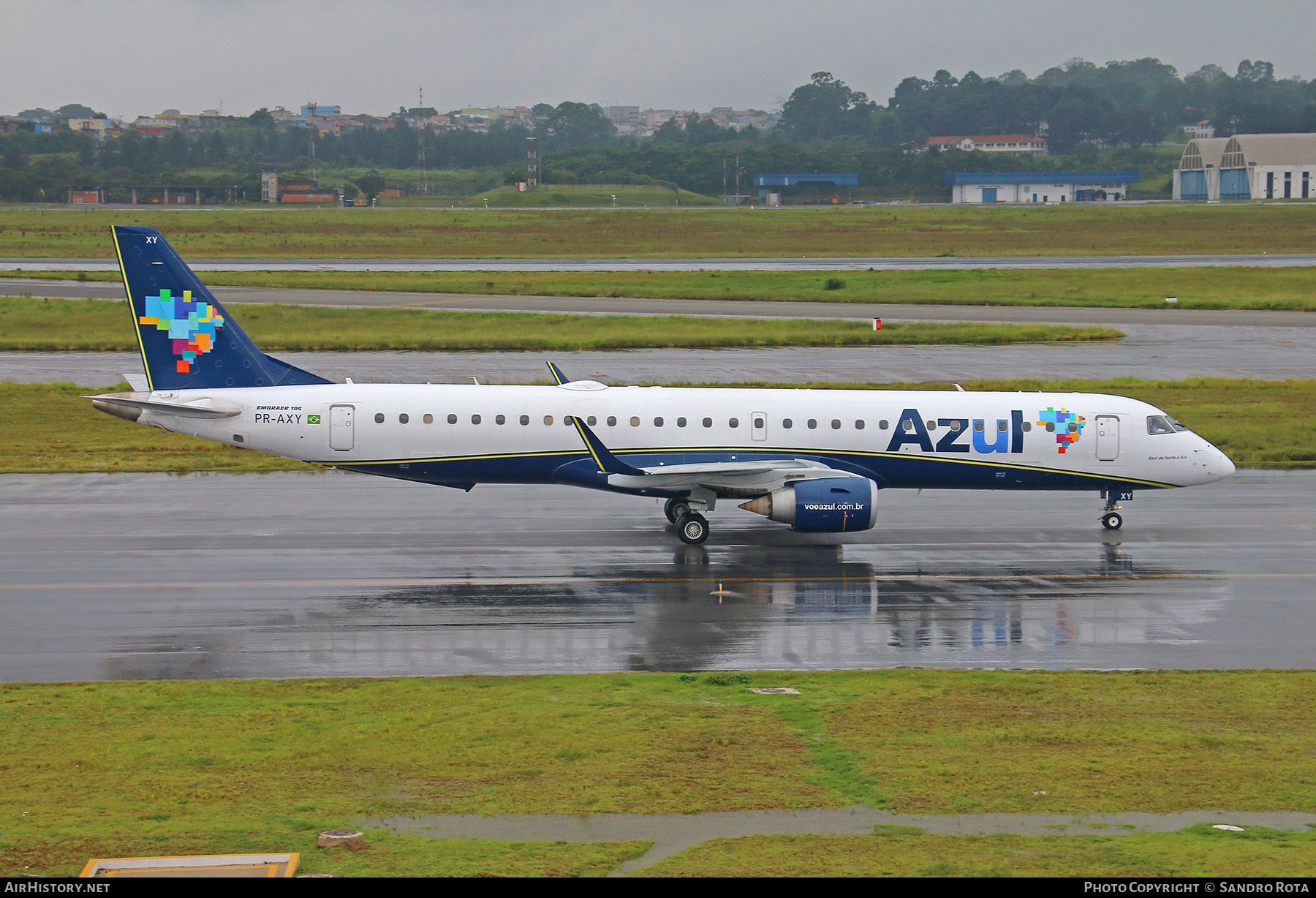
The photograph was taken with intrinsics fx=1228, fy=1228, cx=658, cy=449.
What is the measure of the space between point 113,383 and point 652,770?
1601 inches

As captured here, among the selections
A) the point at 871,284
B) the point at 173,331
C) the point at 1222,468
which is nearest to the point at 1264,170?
the point at 871,284

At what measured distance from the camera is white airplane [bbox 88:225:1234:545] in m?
29.5

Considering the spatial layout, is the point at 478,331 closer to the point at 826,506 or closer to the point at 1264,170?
the point at 826,506

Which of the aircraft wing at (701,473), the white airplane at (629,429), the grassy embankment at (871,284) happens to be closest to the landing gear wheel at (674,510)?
the white airplane at (629,429)

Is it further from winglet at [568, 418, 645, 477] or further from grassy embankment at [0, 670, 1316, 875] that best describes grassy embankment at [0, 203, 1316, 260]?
grassy embankment at [0, 670, 1316, 875]

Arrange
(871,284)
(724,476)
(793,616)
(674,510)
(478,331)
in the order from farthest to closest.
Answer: (871,284)
(478,331)
(674,510)
(724,476)
(793,616)

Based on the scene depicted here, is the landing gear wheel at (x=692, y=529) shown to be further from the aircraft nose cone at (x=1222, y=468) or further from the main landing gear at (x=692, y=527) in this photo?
the aircraft nose cone at (x=1222, y=468)

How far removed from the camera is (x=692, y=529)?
29.0 metres

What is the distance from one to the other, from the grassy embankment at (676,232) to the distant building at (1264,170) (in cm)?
2308

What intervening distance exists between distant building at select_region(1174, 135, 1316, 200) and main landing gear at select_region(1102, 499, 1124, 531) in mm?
181187

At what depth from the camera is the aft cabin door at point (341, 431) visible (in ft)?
96.8

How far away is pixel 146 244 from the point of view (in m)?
30.5

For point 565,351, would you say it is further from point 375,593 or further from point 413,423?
point 375,593

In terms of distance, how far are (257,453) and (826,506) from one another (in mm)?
21740
